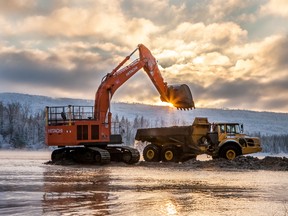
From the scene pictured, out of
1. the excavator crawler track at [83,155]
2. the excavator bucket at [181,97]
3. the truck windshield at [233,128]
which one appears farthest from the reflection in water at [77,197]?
the truck windshield at [233,128]

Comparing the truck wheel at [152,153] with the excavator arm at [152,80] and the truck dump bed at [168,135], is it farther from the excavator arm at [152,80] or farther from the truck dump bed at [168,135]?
the excavator arm at [152,80]

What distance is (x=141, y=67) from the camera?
35.4m

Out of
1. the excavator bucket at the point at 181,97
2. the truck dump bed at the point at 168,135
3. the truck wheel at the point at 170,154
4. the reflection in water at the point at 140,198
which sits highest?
the excavator bucket at the point at 181,97

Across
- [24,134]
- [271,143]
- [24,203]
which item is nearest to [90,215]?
[24,203]

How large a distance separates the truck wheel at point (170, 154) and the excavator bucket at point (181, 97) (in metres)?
3.17

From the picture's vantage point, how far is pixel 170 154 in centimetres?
3506

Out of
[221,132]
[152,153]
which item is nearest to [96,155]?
[152,153]

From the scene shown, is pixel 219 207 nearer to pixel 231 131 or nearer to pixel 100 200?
pixel 100 200

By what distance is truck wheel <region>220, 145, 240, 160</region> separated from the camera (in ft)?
111

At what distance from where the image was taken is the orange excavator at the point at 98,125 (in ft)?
108

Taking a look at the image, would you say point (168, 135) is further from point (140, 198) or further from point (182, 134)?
point (140, 198)

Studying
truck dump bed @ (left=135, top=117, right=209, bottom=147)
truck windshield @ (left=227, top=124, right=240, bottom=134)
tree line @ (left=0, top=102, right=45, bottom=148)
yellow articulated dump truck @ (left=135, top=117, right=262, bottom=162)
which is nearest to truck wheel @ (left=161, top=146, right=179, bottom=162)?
yellow articulated dump truck @ (left=135, top=117, right=262, bottom=162)

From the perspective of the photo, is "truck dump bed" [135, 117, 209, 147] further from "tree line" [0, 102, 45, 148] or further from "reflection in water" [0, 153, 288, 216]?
"tree line" [0, 102, 45, 148]

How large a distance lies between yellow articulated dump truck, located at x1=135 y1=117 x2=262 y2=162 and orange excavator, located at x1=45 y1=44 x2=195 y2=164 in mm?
2324
